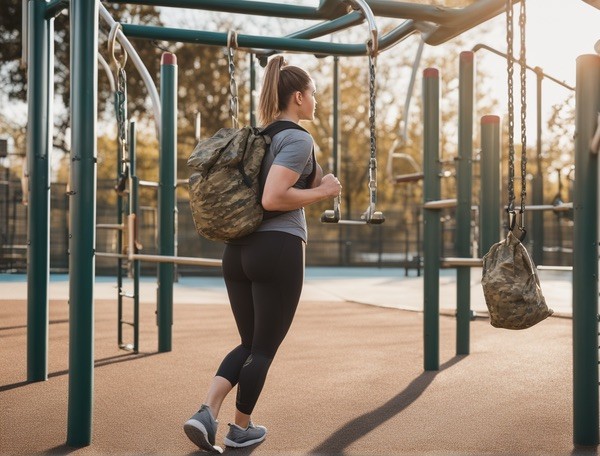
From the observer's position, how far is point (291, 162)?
296 centimetres

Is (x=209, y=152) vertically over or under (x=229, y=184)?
over

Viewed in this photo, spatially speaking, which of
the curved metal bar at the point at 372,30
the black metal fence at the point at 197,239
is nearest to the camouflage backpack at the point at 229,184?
the curved metal bar at the point at 372,30

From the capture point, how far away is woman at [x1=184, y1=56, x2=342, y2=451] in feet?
9.78

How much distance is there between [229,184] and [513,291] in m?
1.09

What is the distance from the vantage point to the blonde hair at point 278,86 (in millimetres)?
3102

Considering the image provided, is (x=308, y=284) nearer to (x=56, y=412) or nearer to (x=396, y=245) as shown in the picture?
(x=396, y=245)

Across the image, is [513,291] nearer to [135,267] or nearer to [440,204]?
[440,204]

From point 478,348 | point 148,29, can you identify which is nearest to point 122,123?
point 148,29

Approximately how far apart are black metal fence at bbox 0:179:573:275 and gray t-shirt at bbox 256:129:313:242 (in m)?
9.51

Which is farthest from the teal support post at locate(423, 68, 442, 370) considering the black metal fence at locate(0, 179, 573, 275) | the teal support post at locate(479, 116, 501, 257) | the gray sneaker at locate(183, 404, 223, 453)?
the black metal fence at locate(0, 179, 573, 275)

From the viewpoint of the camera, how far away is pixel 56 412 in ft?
12.8

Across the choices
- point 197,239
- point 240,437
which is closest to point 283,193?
point 240,437

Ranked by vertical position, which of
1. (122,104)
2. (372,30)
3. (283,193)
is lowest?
(283,193)

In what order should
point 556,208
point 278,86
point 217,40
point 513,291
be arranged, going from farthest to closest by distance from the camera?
point 556,208 → point 217,40 → point 278,86 → point 513,291
